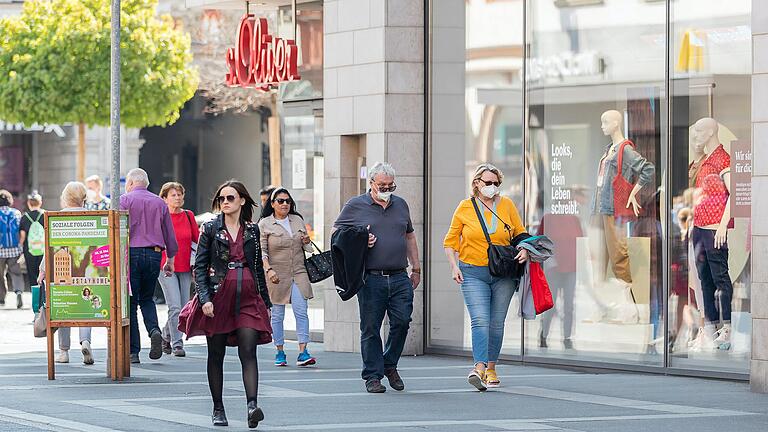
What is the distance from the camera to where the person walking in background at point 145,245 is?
15609 mm

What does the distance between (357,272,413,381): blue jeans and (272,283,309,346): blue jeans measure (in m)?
2.42

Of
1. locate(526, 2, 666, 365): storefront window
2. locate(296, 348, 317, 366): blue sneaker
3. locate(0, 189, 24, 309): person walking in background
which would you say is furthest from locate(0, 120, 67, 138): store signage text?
locate(526, 2, 666, 365): storefront window

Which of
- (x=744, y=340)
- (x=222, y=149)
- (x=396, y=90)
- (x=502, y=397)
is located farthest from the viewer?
(x=222, y=149)

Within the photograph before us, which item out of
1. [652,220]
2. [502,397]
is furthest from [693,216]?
[502,397]

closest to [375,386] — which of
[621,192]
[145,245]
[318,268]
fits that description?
[318,268]

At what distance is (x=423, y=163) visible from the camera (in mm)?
16734

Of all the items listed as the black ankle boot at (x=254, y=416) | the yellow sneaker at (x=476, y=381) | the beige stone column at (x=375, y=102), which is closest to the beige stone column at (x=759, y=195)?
the yellow sneaker at (x=476, y=381)

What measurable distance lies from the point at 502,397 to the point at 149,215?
4703 mm

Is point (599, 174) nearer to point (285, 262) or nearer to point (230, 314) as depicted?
point (285, 262)

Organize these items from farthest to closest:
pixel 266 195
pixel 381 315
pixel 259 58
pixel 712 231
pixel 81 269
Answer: pixel 259 58
pixel 266 195
pixel 712 231
pixel 81 269
pixel 381 315

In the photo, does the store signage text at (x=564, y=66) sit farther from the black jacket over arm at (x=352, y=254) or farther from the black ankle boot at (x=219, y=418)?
A: the black ankle boot at (x=219, y=418)

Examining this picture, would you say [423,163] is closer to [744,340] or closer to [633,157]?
[633,157]

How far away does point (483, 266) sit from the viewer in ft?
42.7

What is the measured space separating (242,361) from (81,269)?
12.6 feet
